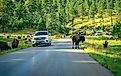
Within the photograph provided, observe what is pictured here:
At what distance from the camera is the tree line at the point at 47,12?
436ft

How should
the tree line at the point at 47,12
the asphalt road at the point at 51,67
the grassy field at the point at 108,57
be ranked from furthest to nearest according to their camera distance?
the tree line at the point at 47,12
the grassy field at the point at 108,57
the asphalt road at the point at 51,67

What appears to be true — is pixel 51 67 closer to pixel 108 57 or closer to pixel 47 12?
pixel 108 57

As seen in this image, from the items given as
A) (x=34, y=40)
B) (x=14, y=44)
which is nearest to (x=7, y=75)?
(x=14, y=44)

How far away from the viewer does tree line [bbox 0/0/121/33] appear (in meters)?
133

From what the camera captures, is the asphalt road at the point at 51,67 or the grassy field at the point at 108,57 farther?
the grassy field at the point at 108,57

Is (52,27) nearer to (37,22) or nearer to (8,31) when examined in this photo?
(37,22)

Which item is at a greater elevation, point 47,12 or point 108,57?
point 47,12

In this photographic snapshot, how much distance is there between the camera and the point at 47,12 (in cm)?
17362

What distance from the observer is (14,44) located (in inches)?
1699

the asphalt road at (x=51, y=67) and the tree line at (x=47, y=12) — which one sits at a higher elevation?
the tree line at (x=47, y=12)

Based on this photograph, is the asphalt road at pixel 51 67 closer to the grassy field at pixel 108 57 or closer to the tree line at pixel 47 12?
the grassy field at pixel 108 57

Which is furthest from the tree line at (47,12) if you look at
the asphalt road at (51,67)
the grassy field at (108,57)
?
the asphalt road at (51,67)

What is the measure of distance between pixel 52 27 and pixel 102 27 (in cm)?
1934

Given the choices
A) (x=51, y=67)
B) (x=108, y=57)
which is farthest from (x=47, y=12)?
(x=51, y=67)
